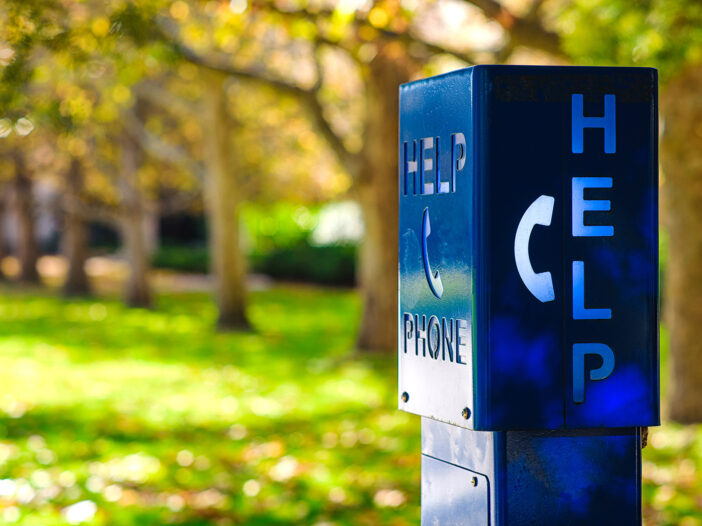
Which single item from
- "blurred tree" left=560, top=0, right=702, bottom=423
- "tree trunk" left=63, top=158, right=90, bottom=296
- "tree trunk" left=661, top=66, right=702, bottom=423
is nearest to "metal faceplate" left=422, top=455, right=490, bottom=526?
"blurred tree" left=560, top=0, right=702, bottom=423

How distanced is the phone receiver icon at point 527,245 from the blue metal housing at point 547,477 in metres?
0.34

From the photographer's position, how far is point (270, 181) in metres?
24.8

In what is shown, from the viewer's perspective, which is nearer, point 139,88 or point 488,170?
point 488,170

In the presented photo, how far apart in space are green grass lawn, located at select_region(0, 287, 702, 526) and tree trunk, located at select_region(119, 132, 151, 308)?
17.3 ft

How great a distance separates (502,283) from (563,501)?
54 centimetres

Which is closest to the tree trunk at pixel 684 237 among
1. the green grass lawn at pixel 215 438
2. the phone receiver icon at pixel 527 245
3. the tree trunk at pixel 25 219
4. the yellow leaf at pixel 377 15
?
the green grass lawn at pixel 215 438

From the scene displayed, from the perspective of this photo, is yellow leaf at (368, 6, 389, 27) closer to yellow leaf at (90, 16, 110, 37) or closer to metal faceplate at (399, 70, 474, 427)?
yellow leaf at (90, 16, 110, 37)

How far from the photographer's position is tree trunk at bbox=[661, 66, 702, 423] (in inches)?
336

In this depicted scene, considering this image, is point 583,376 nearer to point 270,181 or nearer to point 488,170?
point 488,170

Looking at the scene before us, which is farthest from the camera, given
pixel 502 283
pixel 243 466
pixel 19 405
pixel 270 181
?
pixel 270 181

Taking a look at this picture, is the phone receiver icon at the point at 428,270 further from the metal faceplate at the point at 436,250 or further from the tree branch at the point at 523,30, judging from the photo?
the tree branch at the point at 523,30

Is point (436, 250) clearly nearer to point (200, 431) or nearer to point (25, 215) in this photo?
point (200, 431)

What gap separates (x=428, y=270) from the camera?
2.78 metres

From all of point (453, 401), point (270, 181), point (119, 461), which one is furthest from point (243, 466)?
point (270, 181)
